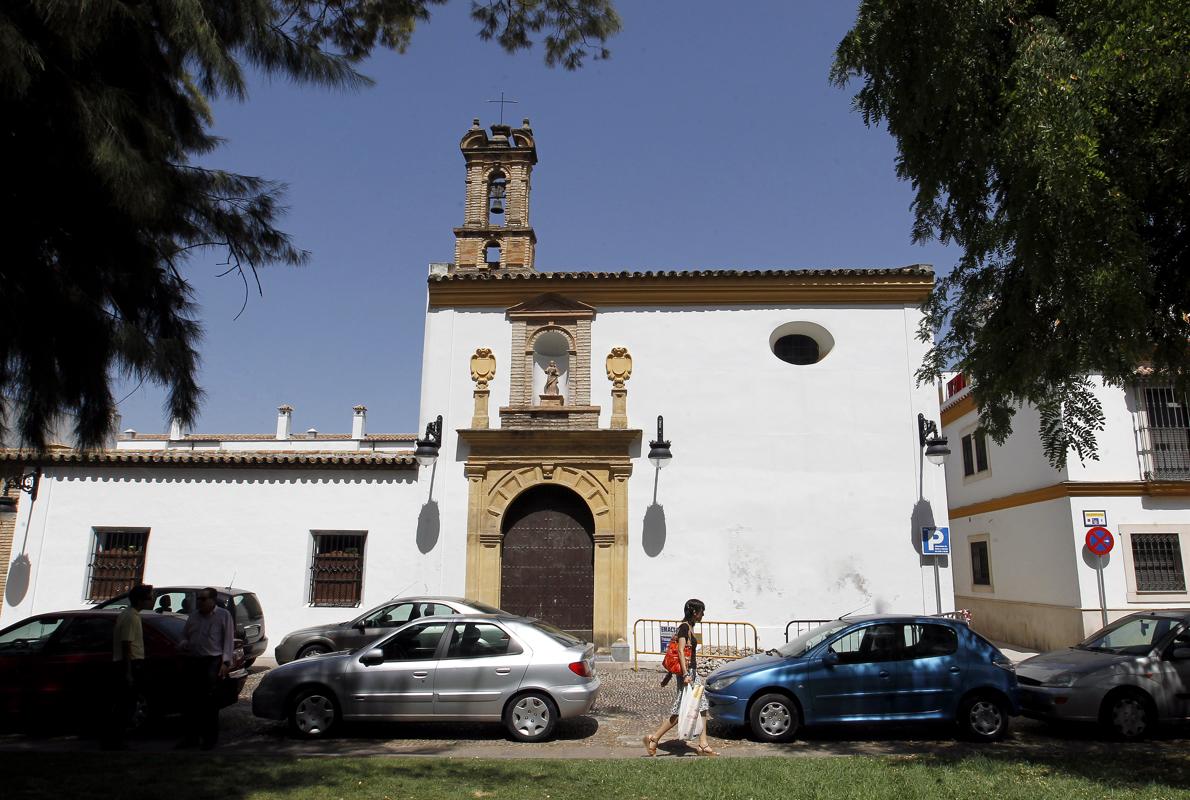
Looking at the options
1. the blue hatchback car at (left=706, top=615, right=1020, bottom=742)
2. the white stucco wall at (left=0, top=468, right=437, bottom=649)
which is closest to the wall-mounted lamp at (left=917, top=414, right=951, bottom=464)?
Answer: the blue hatchback car at (left=706, top=615, right=1020, bottom=742)

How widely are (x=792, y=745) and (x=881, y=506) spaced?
294 inches

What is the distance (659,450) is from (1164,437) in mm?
10125

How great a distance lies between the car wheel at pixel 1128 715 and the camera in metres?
8.78

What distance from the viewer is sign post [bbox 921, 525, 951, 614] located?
47.6 feet

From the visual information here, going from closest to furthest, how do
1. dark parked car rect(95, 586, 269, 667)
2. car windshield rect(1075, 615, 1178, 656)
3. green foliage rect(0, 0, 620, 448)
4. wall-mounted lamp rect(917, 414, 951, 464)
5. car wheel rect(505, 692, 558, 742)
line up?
green foliage rect(0, 0, 620, 448), car wheel rect(505, 692, 558, 742), car windshield rect(1075, 615, 1178, 656), dark parked car rect(95, 586, 269, 667), wall-mounted lamp rect(917, 414, 951, 464)

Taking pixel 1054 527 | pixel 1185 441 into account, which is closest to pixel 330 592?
pixel 1054 527

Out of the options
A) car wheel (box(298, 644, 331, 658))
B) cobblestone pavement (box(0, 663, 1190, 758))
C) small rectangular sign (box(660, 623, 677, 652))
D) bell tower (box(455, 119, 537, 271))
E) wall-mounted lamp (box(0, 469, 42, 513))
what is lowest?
cobblestone pavement (box(0, 663, 1190, 758))

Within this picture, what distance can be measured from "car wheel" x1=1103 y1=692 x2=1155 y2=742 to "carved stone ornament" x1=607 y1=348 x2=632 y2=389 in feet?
30.8

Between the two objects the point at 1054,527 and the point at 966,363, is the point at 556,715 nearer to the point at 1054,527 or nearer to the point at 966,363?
the point at 966,363

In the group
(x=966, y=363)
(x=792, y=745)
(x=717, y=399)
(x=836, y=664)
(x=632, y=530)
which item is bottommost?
(x=792, y=745)

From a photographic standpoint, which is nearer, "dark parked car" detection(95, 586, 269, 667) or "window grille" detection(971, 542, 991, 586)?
"dark parked car" detection(95, 586, 269, 667)

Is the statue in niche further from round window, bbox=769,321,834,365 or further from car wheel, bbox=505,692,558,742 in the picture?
car wheel, bbox=505,692,558,742

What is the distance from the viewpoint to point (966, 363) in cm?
784

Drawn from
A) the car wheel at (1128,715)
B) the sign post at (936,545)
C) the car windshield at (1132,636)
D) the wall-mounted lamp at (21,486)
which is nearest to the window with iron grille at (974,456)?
the sign post at (936,545)
